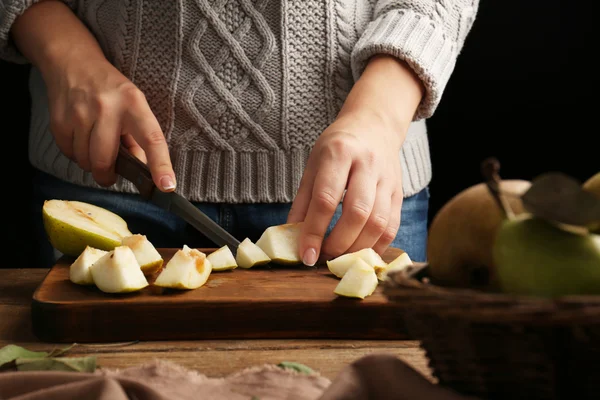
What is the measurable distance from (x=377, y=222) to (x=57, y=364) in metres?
0.56

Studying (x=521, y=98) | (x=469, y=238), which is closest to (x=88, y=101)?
(x=469, y=238)

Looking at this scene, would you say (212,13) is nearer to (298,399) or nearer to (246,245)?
(246,245)

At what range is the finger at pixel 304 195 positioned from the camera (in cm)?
118

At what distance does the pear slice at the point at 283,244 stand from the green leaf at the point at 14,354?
1.31ft

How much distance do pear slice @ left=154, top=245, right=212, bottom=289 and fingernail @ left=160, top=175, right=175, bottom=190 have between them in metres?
0.18

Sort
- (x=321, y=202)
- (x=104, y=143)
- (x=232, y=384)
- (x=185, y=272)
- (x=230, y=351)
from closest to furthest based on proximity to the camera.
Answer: (x=232, y=384)
(x=230, y=351)
(x=185, y=272)
(x=321, y=202)
(x=104, y=143)

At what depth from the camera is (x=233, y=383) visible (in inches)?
30.5

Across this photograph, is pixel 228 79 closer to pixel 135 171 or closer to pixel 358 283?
pixel 135 171

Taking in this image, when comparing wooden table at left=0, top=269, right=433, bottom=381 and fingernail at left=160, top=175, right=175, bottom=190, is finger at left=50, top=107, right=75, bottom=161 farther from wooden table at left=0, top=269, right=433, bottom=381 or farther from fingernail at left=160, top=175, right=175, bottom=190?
wooden table at left=0, top=269, right=433, bottom=381

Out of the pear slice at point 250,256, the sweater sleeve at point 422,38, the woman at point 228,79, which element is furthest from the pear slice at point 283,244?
the sweater sleeve at point 422,38

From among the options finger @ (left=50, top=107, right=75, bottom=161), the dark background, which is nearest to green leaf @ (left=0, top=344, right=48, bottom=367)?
finger @ (left=50, top=107, right=75, bottom=161)

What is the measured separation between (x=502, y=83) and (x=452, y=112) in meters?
0.17

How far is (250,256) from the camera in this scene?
117cm

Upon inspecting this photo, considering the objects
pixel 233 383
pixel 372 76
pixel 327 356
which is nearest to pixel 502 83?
pixel 372 76
